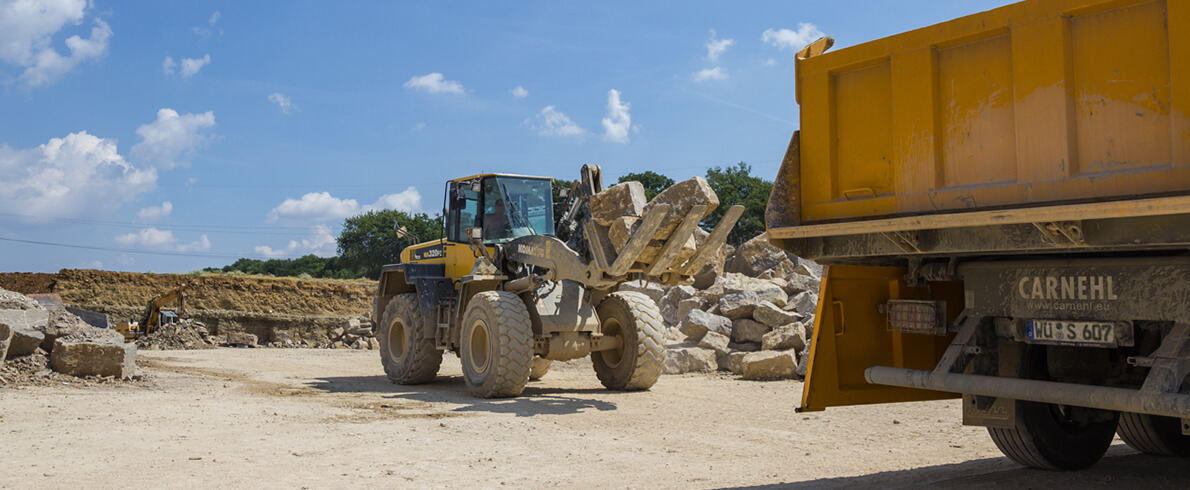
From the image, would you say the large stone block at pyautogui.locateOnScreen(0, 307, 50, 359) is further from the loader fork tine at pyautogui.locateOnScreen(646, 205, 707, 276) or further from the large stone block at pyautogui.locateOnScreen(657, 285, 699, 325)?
the large stone block at pyautogui.locateOnScreen(657, 285, 699, 325)

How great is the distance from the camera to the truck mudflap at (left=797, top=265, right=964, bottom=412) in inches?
214

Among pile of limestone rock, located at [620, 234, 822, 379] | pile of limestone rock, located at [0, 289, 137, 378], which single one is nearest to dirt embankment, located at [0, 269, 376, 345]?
pile of limestone rock, located at [620, 234, 822, 379]

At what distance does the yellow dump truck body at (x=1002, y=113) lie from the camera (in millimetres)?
3795

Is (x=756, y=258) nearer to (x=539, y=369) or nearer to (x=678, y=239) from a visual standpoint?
(x=539, y=369)

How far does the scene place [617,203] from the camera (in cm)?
1102

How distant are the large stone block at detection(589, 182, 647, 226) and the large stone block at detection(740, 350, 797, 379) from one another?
4055 millimetres

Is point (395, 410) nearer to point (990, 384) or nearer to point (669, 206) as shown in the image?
point (669, 206)

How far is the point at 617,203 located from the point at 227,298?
1174 inches

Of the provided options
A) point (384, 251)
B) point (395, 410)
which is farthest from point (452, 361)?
point (384, 251)

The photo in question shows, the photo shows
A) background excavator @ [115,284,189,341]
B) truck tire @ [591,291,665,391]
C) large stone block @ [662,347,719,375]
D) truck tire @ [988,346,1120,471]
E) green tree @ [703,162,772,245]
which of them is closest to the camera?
truck tire @ [988,346,1120,471]

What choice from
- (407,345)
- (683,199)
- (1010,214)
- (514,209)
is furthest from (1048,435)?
(407,345)

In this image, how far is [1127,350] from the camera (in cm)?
487

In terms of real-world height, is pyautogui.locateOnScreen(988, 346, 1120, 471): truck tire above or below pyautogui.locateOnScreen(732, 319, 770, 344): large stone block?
below

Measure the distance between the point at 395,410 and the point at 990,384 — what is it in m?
7.30
